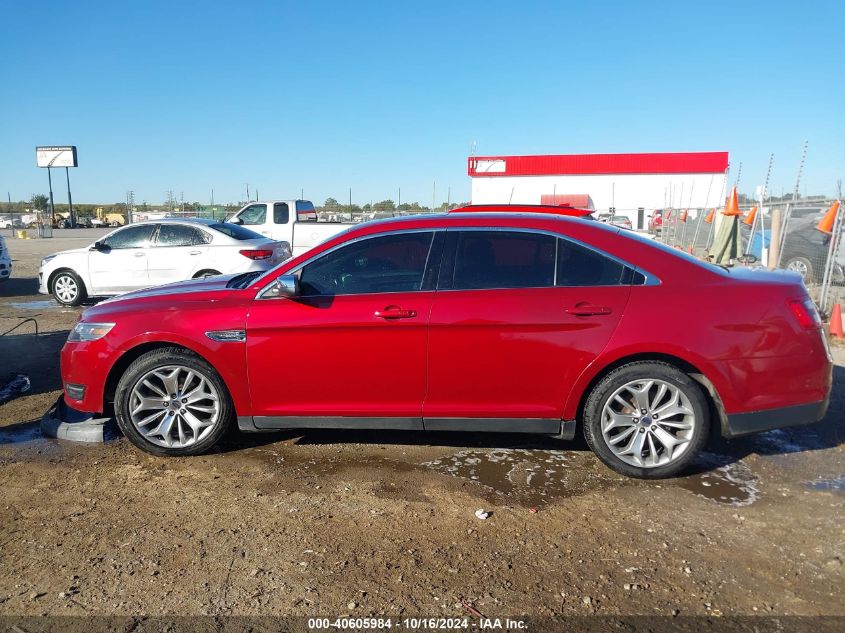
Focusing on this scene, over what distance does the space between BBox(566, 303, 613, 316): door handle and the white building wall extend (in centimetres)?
4843

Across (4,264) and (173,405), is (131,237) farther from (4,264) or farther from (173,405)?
(173,405)

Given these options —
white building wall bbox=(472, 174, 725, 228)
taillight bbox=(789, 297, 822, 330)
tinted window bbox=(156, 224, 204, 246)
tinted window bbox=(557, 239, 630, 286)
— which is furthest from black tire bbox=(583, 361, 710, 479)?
white building wall bbox=(472, 174, 725, 228)

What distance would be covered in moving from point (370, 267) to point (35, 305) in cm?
1016

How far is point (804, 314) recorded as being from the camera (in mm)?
3891

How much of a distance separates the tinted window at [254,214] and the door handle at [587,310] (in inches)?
570

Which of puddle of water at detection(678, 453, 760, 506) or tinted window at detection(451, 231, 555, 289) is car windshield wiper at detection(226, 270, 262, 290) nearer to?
tinted window at detection(451, 231, 555, 289)

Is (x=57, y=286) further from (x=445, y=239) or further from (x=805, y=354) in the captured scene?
(x=805, y=354)

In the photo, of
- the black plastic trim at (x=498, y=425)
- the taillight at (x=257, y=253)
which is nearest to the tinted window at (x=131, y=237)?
the taillight at (x=257, y=253)

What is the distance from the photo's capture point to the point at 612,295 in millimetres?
3969

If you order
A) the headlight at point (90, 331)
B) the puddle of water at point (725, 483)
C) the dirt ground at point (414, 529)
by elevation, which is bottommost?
the dirt ground at point (414, 529)

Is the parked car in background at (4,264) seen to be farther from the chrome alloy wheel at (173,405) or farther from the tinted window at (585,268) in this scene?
the tinted window at (585,268)

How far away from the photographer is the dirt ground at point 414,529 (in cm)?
283

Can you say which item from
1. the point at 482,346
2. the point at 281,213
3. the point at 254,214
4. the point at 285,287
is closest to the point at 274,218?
the point at 281,213

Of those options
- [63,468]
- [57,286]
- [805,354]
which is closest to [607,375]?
[805,354]
